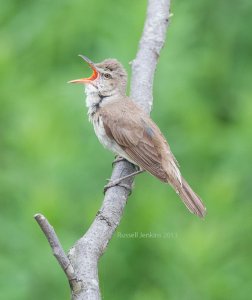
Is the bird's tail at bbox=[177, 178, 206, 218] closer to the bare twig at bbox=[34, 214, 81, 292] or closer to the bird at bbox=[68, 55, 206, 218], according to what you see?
the bird at bbox=[68, 55, 206, 218]

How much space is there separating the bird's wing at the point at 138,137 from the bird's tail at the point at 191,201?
0.15m

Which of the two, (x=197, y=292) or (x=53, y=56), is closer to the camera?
(x=197, y=292)

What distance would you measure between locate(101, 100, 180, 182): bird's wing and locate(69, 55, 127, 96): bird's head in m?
0.32

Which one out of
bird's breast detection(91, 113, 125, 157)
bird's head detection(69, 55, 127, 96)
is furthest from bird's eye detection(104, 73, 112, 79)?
bird's breast detection(91, 113, 125, 157)

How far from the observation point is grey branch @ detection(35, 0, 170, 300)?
3684 millimetres

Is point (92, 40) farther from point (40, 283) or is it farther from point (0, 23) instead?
point (40, 283)

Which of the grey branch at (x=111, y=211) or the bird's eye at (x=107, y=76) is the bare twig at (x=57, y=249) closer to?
the grey branch at (x=111, y=211)

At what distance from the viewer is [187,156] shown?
769 centimetres

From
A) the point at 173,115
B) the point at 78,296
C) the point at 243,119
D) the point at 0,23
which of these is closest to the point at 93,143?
the point at 173,115

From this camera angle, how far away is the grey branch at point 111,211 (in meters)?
3.68

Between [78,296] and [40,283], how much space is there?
2756mm

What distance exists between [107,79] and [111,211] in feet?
6.56

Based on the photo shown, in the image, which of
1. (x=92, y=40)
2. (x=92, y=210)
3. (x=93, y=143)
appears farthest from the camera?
(x=92, y=40)

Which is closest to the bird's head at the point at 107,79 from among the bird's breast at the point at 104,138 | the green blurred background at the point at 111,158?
the bird's breast at the point at 104,138
